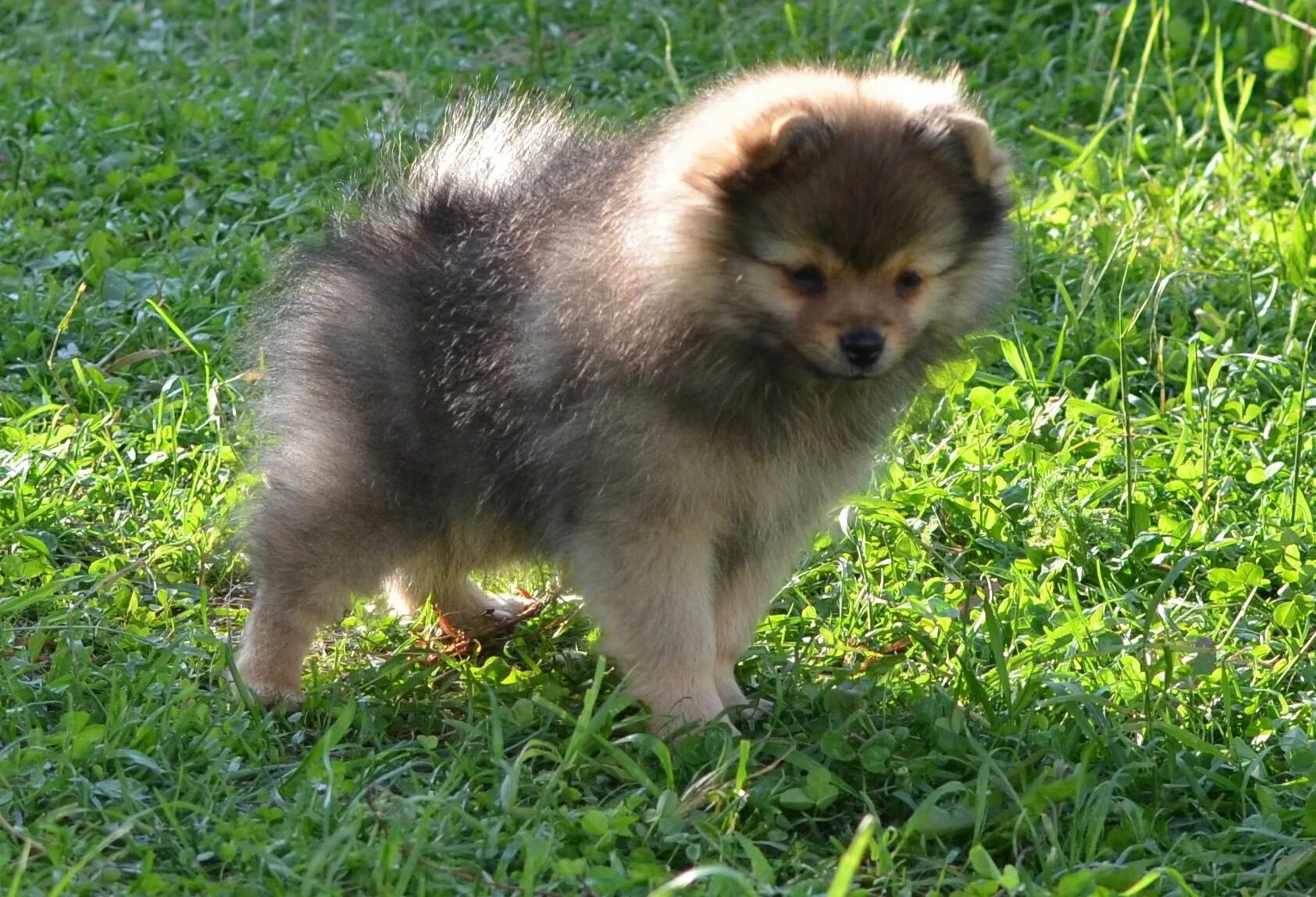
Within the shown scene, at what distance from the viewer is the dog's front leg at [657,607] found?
366 centimetres

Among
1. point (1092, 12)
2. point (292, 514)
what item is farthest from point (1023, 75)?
point (292, 514)

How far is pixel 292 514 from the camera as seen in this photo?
3971 millimetres

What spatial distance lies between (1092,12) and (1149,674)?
14.2ft

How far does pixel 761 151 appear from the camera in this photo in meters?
3.39

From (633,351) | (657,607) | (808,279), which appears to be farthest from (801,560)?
(808,279)

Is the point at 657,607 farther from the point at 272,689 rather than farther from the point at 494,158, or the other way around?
the point at 494,158

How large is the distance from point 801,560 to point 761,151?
1.36m

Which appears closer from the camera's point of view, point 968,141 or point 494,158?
point 968,141

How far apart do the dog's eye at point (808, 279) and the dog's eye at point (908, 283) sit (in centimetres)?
16

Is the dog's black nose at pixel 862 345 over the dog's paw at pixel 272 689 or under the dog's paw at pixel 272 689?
over

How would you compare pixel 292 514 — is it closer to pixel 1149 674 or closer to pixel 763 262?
pixel 763 262

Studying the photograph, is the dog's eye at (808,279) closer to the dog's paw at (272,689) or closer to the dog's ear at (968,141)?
the dog's ear at (968,141)

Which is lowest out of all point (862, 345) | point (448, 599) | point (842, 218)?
point (448, 599)

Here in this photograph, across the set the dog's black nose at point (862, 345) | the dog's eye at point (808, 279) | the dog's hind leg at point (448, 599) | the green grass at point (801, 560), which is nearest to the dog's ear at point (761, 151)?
the dog's eye at point (808, 279)
